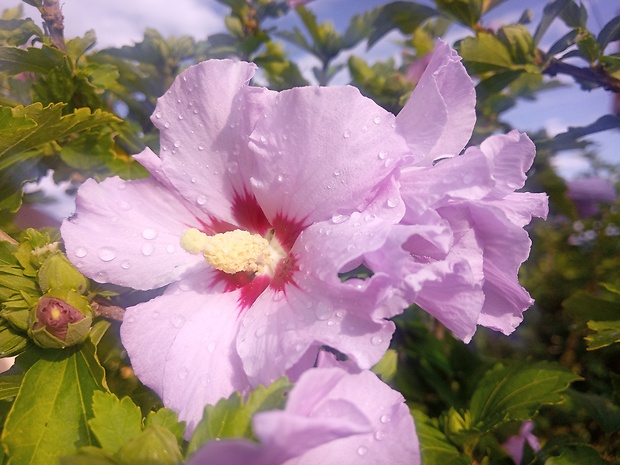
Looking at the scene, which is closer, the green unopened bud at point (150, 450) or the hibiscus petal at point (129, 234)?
the green unopened bud at point (150, 450)

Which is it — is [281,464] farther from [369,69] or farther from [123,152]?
[369,69]

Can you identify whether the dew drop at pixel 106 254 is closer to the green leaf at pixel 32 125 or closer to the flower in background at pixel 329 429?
the green leaf at pixel 32 125

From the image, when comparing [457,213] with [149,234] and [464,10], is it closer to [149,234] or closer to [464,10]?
[149,234]

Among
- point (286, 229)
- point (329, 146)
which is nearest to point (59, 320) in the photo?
point (286, 229)

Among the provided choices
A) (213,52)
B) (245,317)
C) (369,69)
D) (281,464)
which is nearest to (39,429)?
(245,317)

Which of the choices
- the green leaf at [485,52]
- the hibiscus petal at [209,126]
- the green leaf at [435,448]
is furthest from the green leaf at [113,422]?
the green leaf at [485,52]

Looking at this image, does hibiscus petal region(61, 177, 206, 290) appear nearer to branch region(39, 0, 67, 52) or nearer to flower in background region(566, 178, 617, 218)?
branch region(39, 0, 67, 52)
